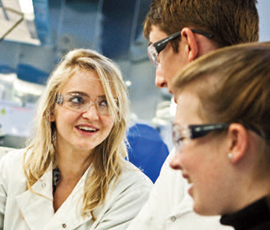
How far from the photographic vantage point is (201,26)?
1.11 meters

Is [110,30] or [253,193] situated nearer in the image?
[253,193]

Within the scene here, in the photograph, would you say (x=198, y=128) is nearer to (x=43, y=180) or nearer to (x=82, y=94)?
(x=82, y=94)

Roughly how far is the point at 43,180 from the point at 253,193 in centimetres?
144

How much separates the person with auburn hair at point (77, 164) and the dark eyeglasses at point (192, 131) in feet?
3.34

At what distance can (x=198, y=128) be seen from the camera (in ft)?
2.26

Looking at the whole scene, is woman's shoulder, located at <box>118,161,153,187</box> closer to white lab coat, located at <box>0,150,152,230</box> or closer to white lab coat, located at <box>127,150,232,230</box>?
white lab coat, located at <box>0,150,152,230</box>

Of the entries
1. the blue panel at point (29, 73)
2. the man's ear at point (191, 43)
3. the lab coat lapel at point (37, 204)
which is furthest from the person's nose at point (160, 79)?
the blue panel at point (29, 73)

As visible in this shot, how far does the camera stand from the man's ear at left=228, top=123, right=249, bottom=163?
63 cm

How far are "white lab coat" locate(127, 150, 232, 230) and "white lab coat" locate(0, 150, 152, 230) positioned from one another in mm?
346

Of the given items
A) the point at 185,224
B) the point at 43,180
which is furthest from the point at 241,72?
the point at 43,180

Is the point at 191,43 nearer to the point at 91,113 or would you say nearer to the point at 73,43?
the point at 91,113

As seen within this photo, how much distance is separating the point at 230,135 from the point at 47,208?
1.40 metres

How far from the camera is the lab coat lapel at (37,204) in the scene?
5.57 ft

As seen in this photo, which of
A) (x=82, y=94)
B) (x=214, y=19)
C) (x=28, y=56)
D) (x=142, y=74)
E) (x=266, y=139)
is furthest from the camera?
(x=142, y=74)
